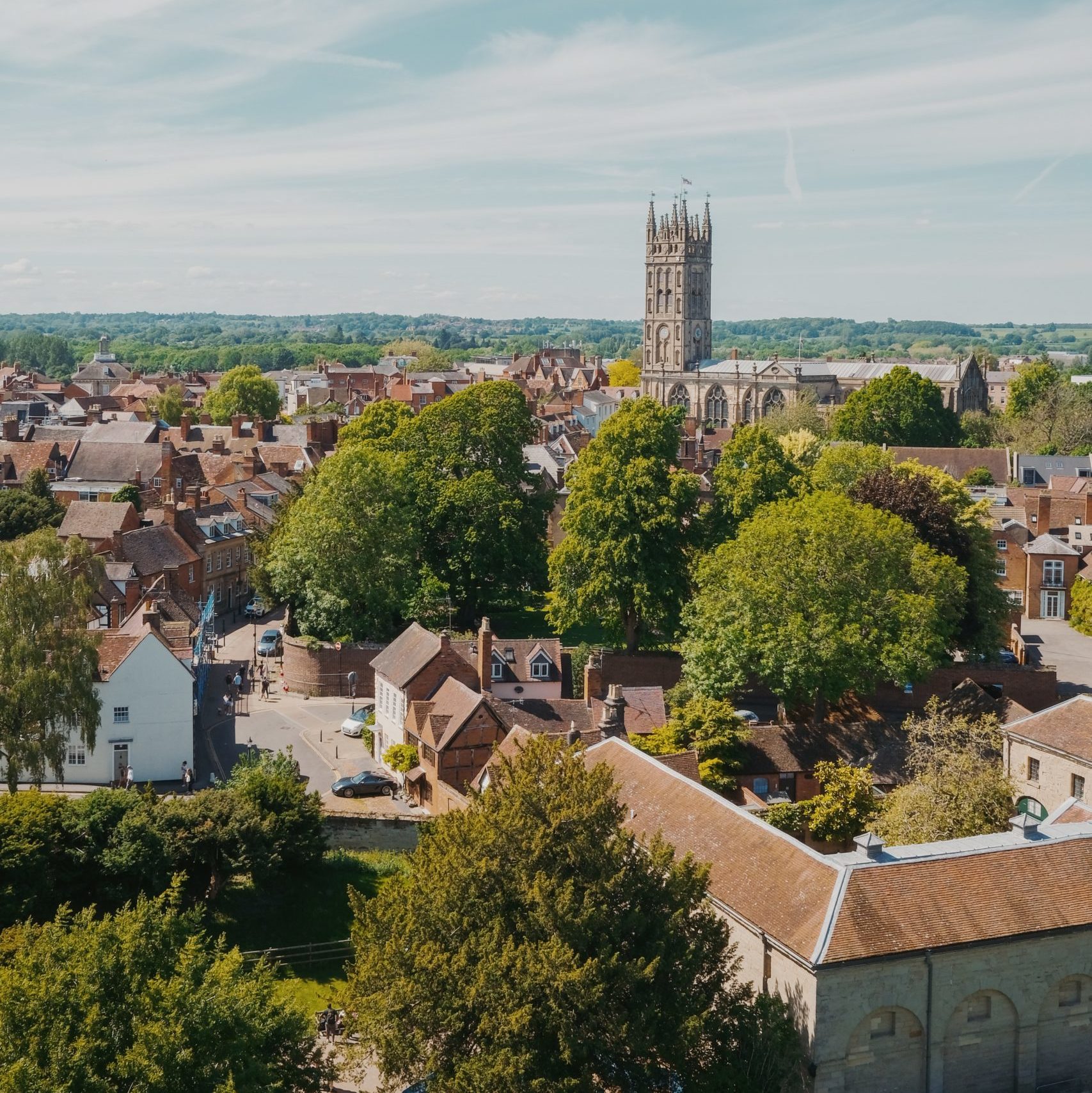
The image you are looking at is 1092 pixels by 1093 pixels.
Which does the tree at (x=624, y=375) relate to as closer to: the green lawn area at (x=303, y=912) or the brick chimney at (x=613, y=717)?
the brick chimney at (x=613, y=717)

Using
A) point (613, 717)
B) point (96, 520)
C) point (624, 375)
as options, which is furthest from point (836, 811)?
point (624, 375)

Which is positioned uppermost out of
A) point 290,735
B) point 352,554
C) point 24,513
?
point 24,513

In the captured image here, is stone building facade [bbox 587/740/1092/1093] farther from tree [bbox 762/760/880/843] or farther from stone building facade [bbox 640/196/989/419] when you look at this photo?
stone building facade [bbox 640/196/989/419]

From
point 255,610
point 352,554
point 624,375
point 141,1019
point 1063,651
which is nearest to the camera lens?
point 141,1019

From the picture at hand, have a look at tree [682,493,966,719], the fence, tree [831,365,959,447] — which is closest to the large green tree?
tree [682,493,966,719]

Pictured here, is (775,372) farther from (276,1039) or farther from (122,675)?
(276,1039)

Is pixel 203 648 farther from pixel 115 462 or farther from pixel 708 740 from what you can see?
pixel 115 462

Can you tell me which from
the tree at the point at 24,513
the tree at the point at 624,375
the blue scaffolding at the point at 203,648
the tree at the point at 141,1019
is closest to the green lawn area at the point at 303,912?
the tree at the point at 141,1019
